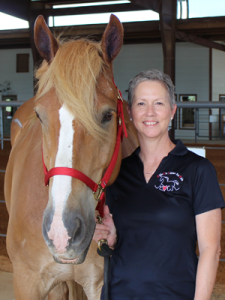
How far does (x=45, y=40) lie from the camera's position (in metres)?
1.23

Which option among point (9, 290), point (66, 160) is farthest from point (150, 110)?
point (9, 290)

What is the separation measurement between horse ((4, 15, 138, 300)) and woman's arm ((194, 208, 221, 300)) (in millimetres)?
370

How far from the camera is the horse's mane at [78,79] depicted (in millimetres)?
1021

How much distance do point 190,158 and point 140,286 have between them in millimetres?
486

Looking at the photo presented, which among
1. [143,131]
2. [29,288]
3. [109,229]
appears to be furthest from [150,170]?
[29,288]

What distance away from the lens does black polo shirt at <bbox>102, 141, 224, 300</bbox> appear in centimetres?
103

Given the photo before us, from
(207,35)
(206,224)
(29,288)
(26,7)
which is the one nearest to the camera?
(206,224)

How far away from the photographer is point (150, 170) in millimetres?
1189

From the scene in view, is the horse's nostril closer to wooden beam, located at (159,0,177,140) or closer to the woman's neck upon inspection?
the woman's neck

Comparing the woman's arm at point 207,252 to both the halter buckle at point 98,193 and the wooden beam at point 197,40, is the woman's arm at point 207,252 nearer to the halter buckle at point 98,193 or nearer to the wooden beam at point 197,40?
the halter buckle at point 98,193

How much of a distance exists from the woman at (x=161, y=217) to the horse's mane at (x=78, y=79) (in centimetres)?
21

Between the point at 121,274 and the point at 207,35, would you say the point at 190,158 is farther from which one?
the point at 207,35

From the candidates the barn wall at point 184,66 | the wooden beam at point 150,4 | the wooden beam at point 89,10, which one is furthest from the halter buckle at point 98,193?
the barn wall at point 184,66

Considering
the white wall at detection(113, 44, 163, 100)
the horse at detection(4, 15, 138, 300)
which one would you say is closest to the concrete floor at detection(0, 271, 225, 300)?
the horse at detection(4, 15, 138, 300)
